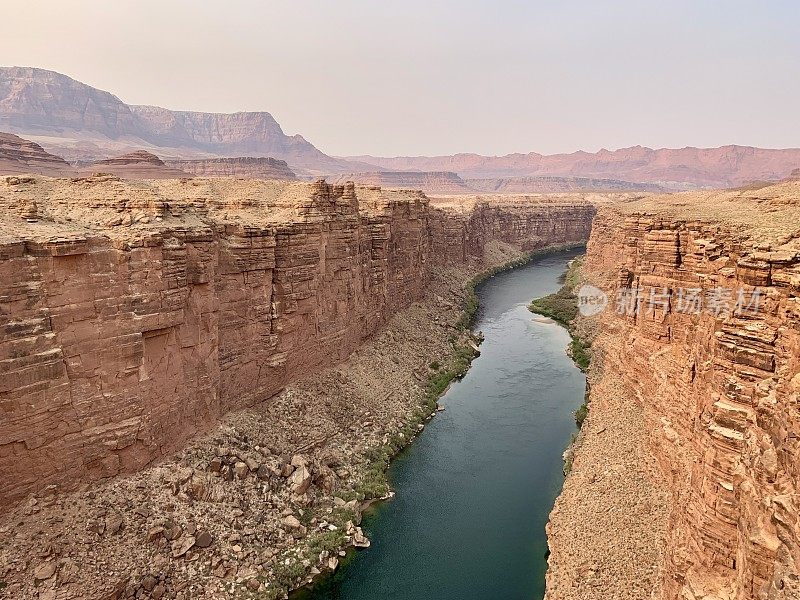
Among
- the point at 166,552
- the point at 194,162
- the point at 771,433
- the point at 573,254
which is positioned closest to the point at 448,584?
the point at 166,552

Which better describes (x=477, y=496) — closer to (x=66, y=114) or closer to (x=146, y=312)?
(x=146, y=312)

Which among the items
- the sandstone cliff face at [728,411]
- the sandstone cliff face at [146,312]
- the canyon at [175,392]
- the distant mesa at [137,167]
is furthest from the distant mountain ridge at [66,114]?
the sandstone cliff face at [728,411]

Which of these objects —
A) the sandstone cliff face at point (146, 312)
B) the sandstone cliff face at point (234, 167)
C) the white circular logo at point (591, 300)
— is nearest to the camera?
the sandstone cliff face at point (146, 312)

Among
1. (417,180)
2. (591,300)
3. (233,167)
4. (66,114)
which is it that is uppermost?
(66,114)

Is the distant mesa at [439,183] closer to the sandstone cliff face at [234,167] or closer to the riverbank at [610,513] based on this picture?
the sandstone cliff face at [234,167]

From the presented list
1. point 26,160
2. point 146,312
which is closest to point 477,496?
point 146,312

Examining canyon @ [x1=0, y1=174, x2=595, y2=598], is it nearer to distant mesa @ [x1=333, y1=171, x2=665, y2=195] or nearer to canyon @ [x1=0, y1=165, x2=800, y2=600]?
canyon @ [x1=0, y1=165, x2=800, y2=600]

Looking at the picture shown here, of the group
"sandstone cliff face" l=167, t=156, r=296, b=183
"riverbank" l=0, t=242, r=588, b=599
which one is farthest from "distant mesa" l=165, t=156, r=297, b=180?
"riverbank" l=0, t=242, r=588, b=599
